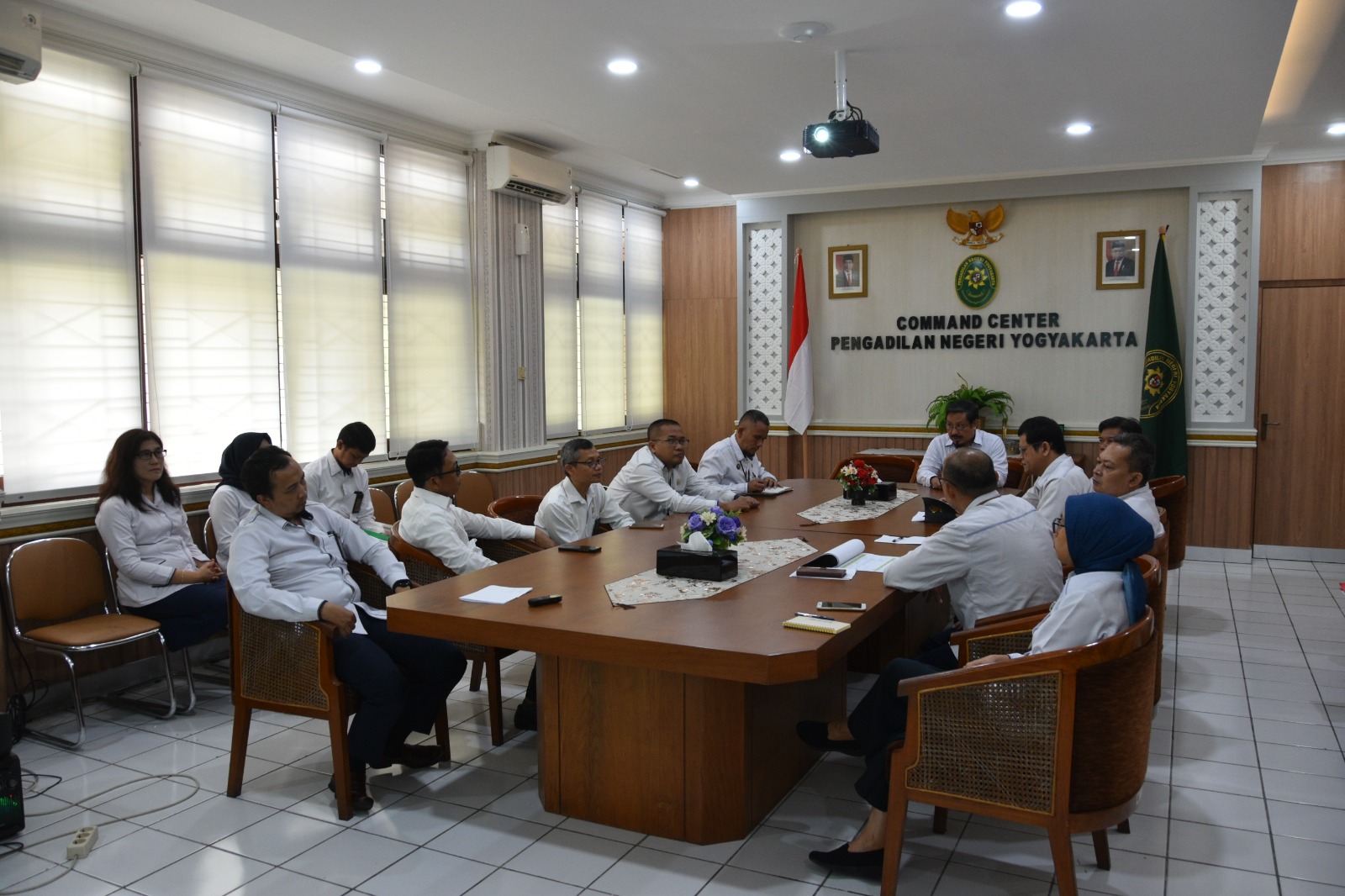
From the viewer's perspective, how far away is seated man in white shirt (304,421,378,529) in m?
5.33

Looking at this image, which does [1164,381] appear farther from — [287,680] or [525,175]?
[287,680]

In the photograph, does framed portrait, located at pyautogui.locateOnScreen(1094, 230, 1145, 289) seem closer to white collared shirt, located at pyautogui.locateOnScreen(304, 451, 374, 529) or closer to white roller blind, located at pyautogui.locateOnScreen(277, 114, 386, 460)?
white roller blind, located at pyautogui.locateOnScreen(277, 114, 386, 460)

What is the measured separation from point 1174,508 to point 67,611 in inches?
217

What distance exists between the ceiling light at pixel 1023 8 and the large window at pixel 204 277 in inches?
158

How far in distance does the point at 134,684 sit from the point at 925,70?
499cm

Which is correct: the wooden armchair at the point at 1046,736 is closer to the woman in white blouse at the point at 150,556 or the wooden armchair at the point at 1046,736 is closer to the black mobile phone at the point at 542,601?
the black mobile phone at the point at 542,601

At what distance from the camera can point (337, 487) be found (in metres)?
5.43

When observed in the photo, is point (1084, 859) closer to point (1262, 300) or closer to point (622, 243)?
point (1262, 300)

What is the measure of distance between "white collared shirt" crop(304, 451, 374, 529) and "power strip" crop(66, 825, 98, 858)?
7.53ft

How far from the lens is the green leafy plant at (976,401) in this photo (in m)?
8.09

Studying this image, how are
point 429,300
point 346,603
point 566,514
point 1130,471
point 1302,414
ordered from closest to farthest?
1. point 346,603
2. point 1130,471
3. point 566,514
4. point 429,300
5. point 1302,414

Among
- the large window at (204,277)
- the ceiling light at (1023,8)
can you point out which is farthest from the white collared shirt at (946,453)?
Result: the large window at (204,277)

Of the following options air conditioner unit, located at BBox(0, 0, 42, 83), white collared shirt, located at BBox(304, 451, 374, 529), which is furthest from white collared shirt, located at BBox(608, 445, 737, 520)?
air conditioner unit, located at BBox(0, 0, 42, 83)

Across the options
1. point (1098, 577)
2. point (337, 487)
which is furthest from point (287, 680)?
point (1098, 577)
